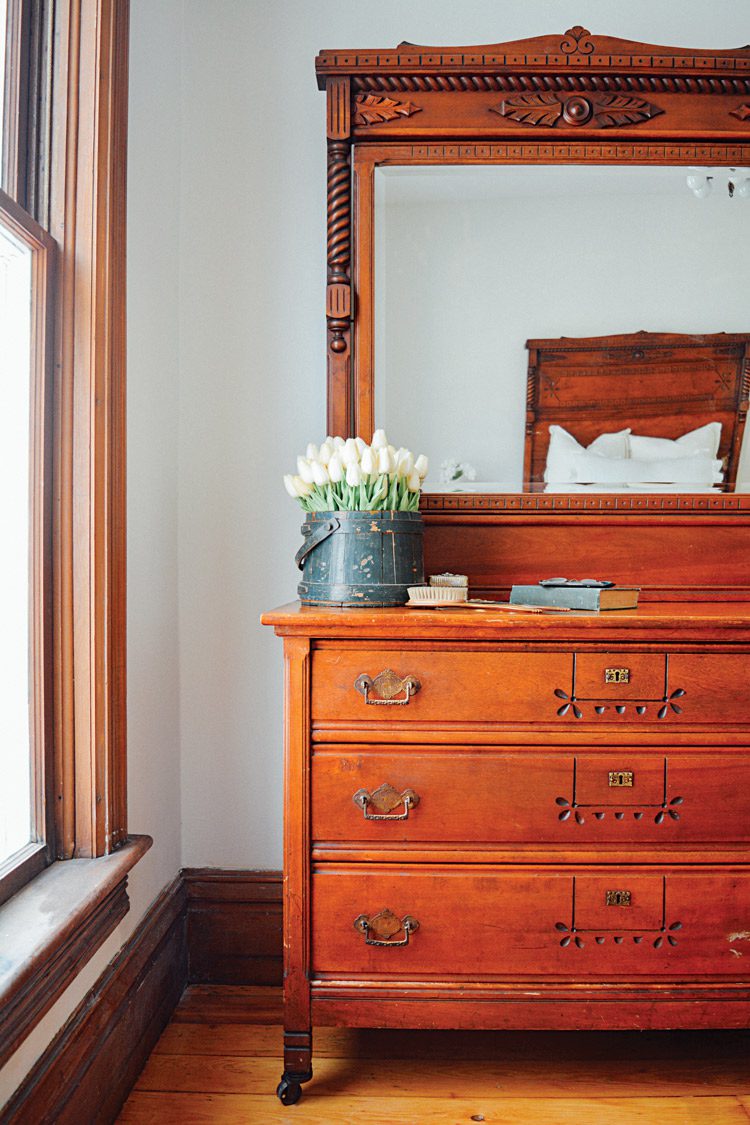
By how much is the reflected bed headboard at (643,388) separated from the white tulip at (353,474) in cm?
55

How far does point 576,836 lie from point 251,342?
4.71ft

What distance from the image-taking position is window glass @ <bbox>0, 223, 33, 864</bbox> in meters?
1.38

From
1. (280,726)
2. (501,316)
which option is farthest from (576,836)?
(501,316)

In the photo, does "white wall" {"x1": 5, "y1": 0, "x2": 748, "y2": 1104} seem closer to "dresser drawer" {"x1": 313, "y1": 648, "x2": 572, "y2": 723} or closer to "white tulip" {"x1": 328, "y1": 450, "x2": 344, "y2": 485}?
"white tulip" {"x1": 328, "y1": 450, "x2": 344, "y2": 485}

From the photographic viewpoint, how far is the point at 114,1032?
61.7 inches

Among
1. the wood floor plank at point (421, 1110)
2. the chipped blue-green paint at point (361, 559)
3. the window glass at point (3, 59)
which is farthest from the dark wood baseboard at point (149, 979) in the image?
the window glass at point (3, 59)

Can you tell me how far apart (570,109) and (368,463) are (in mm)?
1078

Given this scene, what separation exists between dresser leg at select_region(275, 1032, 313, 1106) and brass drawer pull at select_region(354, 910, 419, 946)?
0.23 m

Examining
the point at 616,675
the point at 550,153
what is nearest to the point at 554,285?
the point at 550,153

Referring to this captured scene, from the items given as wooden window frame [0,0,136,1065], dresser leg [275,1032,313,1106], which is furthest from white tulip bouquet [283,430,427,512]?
dresser leg [275,1032,313,1106]

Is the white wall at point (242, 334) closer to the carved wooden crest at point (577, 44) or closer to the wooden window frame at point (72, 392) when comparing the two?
the carved wooden crest at point (577, 44)

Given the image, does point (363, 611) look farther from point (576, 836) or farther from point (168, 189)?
point (168, 189)

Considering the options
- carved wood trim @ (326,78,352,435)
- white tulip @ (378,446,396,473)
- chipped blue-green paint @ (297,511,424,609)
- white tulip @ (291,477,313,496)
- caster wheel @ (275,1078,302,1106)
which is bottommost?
caster wheel @ (275,1078,302,1106)

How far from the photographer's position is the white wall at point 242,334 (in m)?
2.10
